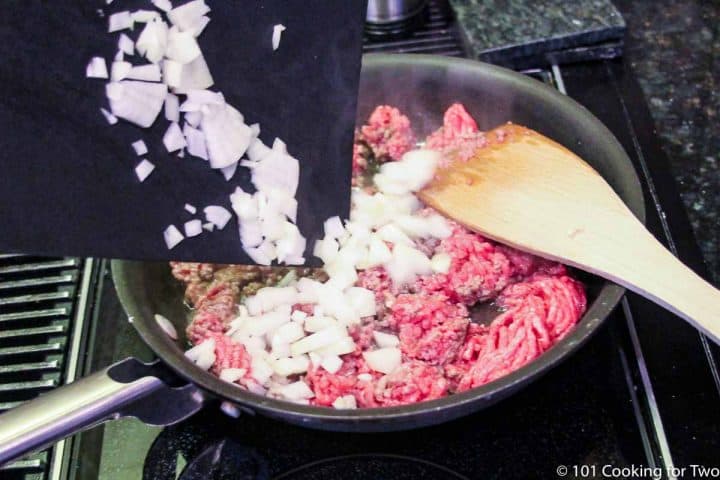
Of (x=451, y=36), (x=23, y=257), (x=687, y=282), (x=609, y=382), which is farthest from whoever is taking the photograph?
(x=451, y=36)

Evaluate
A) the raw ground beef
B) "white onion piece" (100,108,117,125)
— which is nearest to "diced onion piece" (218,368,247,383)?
the raw ground beef

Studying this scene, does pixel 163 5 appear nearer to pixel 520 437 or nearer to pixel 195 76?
pixel 195 76

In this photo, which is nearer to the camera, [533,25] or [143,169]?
[143,169]

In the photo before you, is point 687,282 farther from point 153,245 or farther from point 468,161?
point 153,245

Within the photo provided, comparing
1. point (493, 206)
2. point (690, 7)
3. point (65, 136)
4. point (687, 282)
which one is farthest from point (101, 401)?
point (690, 7)

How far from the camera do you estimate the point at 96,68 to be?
1.19 metres

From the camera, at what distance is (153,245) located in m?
1.29

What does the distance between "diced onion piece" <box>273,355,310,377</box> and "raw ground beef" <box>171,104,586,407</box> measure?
15 mm

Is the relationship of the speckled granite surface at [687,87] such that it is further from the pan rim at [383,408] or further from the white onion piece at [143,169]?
the white onion piece at [143,169]

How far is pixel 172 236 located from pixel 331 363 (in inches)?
14.0

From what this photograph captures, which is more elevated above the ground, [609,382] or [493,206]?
[493,206]

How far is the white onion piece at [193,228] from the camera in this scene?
1.33 meters

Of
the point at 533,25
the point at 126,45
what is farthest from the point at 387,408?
the point at 533,25

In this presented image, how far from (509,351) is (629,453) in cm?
27
